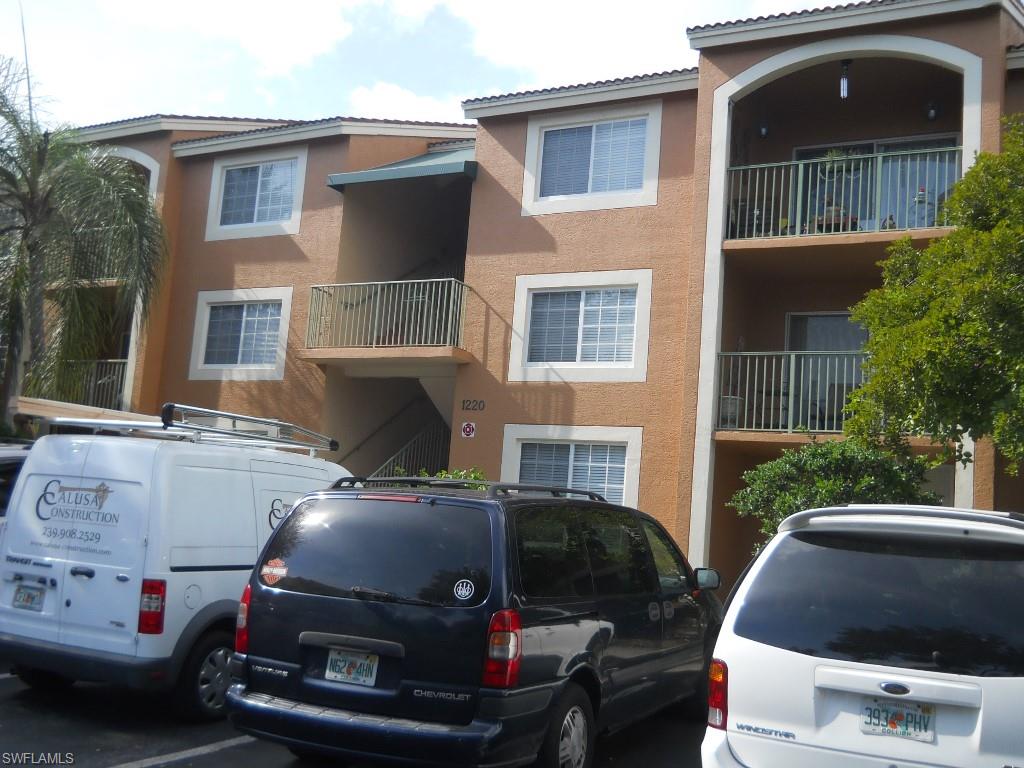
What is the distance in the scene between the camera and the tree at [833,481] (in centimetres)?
1021

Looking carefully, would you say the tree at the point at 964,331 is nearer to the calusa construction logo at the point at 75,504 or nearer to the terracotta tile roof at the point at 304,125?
the calusa construction logo at the point at 75,504

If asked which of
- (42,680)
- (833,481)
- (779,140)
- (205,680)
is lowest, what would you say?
(42,680)

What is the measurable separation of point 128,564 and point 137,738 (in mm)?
1107

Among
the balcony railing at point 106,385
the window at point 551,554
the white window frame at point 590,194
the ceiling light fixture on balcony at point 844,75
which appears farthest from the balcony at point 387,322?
the window at point 551,554

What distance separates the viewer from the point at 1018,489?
40.1 ft

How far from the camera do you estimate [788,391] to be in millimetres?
13734

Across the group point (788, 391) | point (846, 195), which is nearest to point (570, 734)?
point (788, 391)

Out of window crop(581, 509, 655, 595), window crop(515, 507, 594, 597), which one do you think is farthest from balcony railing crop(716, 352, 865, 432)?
window crop(515, 507, 594, 597)

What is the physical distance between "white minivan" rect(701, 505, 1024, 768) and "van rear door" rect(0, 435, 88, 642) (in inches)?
188

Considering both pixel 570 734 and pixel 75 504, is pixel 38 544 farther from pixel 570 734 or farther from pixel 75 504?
pixel 570 734

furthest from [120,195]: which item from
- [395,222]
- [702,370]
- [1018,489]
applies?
[1018,489]

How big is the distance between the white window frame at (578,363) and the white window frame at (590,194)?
42.3 inches

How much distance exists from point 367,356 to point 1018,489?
950 cm

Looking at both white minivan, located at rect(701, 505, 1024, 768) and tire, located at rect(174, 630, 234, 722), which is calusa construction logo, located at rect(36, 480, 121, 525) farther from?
white minivan, located at rect(701, 505, 1024, 768)
